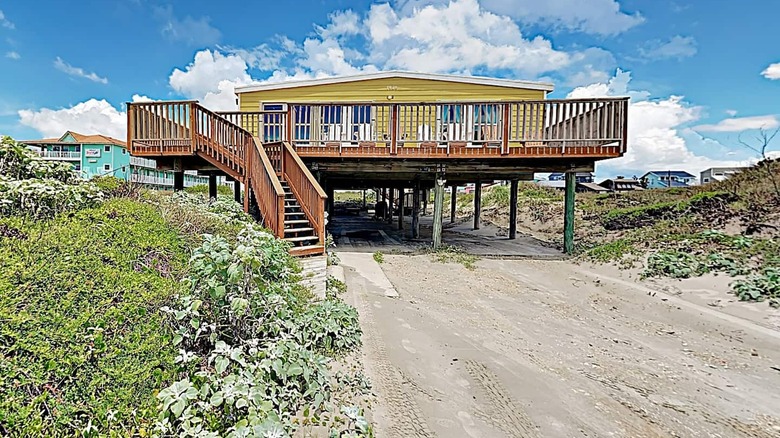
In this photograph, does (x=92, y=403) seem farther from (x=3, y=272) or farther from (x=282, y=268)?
(x=282, y=268)

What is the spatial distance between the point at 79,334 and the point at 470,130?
7999 mm

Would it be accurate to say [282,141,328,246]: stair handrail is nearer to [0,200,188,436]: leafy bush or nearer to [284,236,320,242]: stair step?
[284,236,320,242]: stair step

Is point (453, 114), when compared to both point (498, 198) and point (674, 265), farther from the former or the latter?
point (498, 198)

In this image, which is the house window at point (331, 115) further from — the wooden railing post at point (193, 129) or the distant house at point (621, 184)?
the distant house at point (621, 184)

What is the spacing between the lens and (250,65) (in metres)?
16.5

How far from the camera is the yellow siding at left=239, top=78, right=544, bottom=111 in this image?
39.2 ft

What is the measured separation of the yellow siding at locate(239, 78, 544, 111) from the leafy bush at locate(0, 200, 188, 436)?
31.1 feet

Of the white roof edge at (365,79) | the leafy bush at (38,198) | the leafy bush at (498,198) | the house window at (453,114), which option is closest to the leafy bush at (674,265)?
the house window at (453,114)

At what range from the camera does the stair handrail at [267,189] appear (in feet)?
19.0

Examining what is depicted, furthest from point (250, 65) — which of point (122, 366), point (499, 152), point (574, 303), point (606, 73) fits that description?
point (122, 366)

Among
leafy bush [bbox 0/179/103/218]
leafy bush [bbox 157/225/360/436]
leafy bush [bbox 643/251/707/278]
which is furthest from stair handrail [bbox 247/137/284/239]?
leafy bush [bbox 643/251/707/278]

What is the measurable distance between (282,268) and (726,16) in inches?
491

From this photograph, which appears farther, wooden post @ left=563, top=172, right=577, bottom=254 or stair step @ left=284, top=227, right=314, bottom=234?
wooden post @ left=563, top=172, right=577, bottom=254

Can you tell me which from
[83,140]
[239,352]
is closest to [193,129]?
[239,352]
